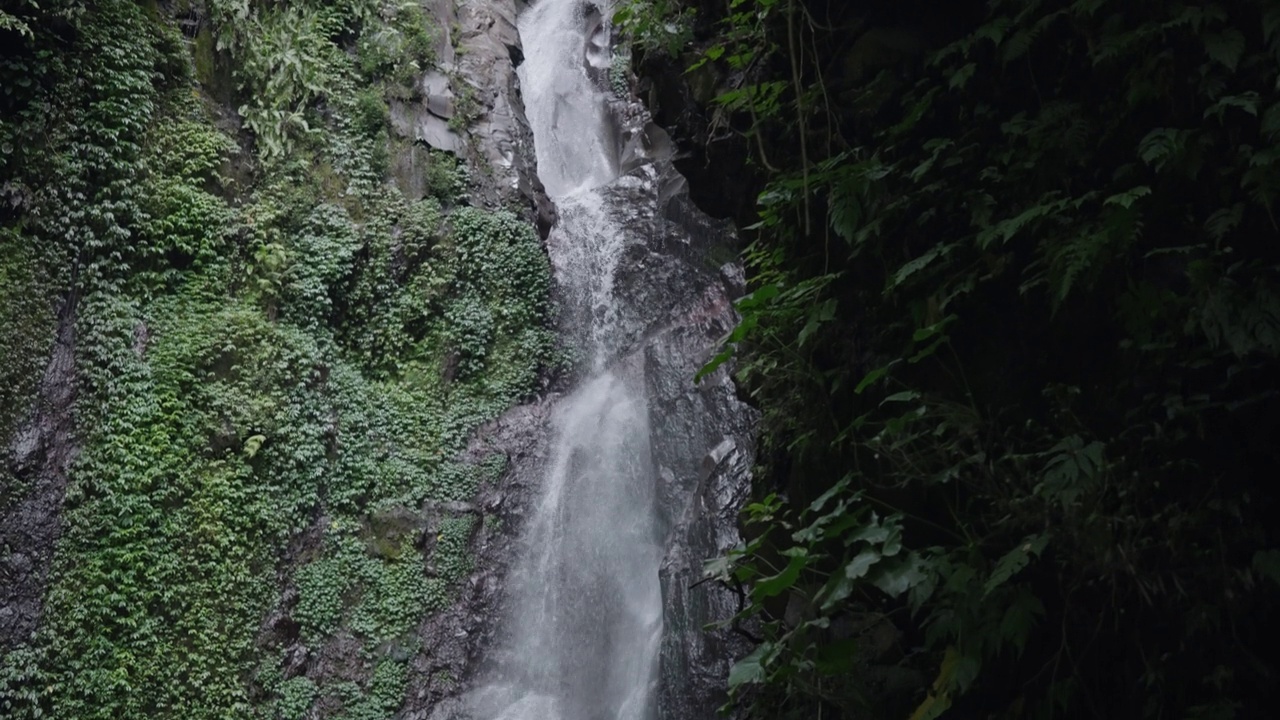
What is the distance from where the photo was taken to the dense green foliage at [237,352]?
9.62 meters

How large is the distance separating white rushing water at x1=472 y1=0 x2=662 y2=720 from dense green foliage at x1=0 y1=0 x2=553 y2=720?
898 mm

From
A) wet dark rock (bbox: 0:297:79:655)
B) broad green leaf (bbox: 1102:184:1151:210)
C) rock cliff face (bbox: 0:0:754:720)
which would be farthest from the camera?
rock cliff face (bbox: 0:0:754:720)

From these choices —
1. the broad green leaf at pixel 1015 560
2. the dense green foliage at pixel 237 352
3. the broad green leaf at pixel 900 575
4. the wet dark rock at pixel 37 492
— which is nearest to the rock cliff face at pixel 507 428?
the wet dark rock at pixel 37 492

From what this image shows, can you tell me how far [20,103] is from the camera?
11016 mm

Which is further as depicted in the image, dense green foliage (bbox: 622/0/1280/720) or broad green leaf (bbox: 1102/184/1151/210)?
broad green leaf (bbox: 1102/184/1151/210)

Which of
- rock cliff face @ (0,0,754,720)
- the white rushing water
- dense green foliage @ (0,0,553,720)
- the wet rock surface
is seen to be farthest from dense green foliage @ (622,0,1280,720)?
the wet rock surface

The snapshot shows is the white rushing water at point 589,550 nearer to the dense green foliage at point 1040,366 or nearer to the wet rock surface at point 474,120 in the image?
the wet rock surface at point 474,120

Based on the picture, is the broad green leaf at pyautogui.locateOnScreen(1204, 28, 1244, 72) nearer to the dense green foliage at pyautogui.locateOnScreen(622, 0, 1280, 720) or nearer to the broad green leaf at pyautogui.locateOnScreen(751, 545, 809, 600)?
the dense green foliage at pyautogui.locateOnScreen(622, 0, 1280, 720)

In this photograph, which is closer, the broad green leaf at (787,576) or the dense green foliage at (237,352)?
the broad green leaf at (787,576)

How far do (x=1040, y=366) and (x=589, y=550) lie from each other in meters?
8.83

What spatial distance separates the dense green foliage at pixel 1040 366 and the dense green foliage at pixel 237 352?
752 centimetres

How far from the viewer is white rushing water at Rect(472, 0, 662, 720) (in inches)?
409

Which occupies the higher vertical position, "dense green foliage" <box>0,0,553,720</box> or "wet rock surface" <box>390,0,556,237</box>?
"wet rock surface" <box>390,0,556,237</box>

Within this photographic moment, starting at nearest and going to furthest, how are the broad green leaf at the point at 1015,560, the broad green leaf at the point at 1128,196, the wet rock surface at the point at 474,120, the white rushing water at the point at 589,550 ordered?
the broad green leaf at the point at 1015,560 → the broad green leaf at the point at 1128,196 → the white rushing water at the point at 589,550 → the wet rock surface at the point at 474,120
